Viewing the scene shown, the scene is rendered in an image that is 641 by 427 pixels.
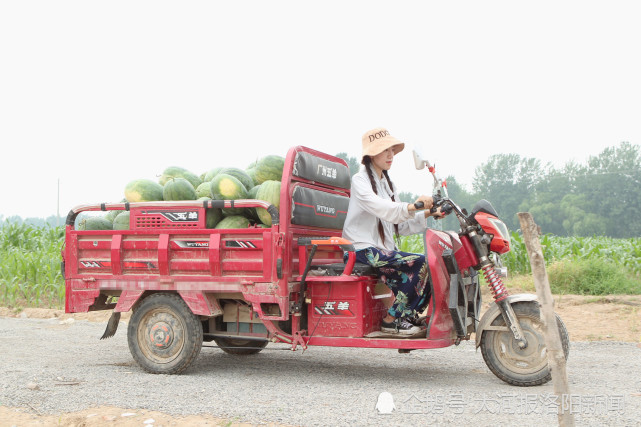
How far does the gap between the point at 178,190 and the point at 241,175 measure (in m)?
0.67

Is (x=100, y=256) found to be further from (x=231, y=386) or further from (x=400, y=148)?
(x=400, y=148)

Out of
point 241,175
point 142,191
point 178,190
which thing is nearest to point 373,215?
point 241,175

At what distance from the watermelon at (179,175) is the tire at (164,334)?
145cm

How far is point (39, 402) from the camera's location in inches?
187

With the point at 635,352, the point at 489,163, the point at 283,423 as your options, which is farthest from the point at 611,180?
the point at 283,423

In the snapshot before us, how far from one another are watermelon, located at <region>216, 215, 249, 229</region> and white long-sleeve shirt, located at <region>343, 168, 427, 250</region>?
978 mm

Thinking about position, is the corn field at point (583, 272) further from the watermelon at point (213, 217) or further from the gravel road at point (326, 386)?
the watermelon at point (213, 217)

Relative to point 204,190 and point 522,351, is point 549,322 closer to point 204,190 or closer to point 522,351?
point 522,351

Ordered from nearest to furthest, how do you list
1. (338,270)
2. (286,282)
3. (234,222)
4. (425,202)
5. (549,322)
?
(549,322) → (425,202) → (286,282) → (338,270) → (234,222)

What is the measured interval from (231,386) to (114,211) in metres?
2.62

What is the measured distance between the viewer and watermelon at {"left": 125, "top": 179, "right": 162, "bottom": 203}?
652cm

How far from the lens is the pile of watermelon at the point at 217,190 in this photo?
6.02 metres

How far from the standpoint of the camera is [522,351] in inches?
203

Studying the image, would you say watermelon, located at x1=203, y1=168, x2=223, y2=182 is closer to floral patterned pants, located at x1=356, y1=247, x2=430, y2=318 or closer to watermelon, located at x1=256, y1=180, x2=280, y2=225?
watermelon, located at x1=256, y1=180, x2=280, y2=225
